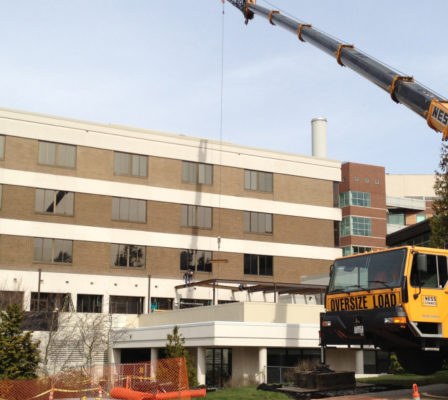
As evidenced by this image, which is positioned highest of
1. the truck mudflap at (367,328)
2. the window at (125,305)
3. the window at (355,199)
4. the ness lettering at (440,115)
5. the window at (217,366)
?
the window at (355,199)

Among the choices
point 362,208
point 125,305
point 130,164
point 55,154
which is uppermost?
point 362,208

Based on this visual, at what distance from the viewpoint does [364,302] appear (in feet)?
63.2

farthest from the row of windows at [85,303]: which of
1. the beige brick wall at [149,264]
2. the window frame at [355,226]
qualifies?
the window frame at [355,226]

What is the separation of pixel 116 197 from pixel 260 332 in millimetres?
20198

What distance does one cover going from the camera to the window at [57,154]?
49719 mm

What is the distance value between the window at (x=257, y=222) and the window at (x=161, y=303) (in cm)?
859

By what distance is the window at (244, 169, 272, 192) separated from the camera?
5659 centimetres

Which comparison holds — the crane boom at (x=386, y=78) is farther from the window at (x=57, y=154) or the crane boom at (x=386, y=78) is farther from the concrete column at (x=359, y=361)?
the window at (x=57, y=154)

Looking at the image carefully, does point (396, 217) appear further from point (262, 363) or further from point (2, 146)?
point (262, 363)

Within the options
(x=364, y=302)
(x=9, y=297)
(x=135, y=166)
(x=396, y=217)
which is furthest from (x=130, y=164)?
(x=396, y=217)

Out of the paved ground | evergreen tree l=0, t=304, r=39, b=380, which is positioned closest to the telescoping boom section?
the paved ground

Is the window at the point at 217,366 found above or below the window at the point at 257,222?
below

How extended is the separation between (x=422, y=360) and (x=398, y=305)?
301 centimetres

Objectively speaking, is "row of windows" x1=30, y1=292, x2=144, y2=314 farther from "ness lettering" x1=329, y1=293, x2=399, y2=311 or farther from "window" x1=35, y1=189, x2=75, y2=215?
"ness lettering" x1=329, y1=293, x2=399, y2=311
